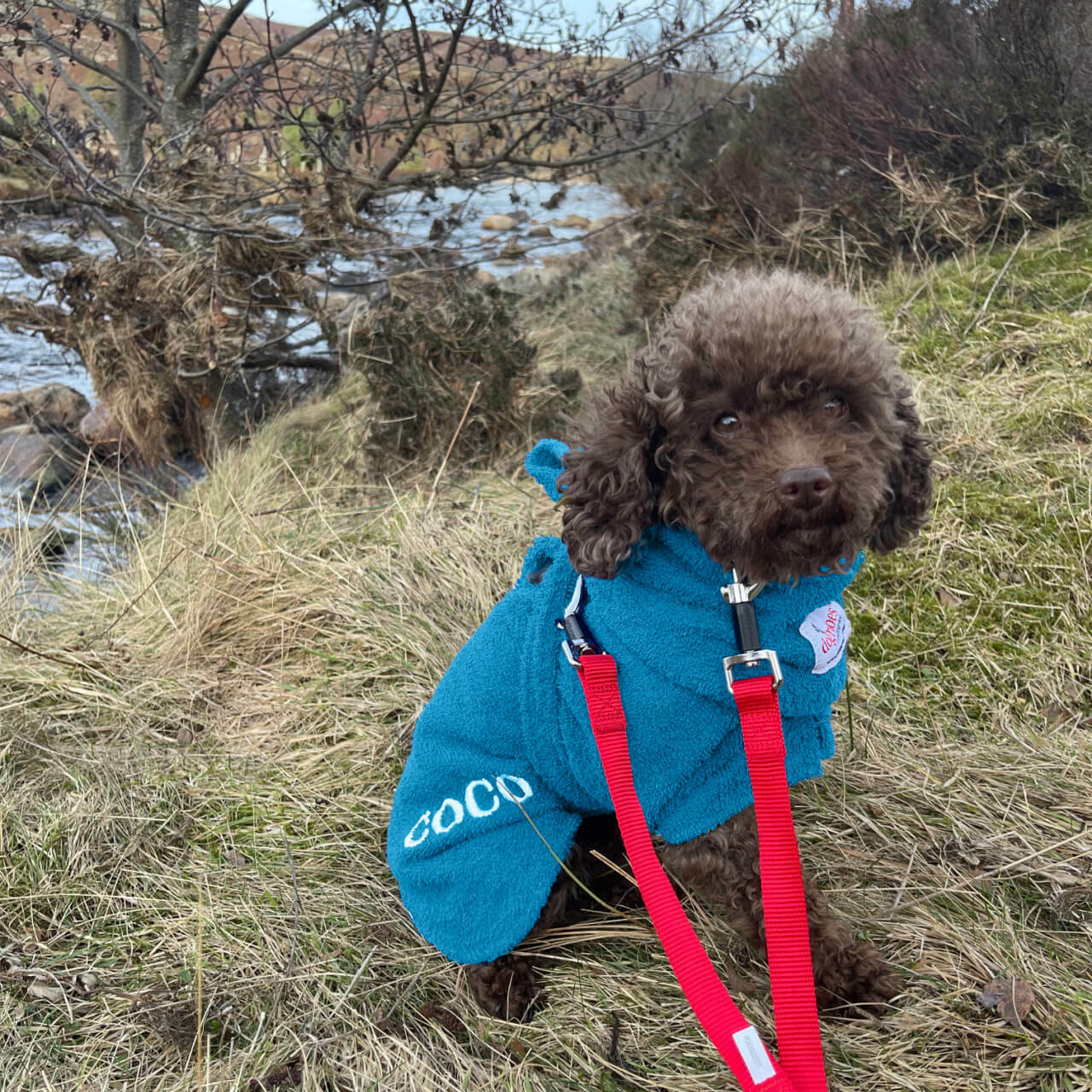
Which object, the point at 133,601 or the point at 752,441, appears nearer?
the point at 752,441

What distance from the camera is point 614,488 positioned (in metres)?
1.95

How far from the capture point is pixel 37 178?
536cm

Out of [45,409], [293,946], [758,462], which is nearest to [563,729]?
[758,462]

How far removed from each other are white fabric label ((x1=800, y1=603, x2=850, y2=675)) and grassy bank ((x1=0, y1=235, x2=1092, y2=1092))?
0.74 m

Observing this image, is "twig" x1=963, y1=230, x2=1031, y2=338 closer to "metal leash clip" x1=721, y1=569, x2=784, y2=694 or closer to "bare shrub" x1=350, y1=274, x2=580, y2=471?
"bare shrub" x1=350, y1=274, x2=580, y2=471

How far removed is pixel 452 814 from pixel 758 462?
1087mm

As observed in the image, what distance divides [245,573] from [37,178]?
3.06 metres

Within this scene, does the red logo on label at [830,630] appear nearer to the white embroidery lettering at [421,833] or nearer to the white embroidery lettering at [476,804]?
the white embroidery lettering at [476,804]

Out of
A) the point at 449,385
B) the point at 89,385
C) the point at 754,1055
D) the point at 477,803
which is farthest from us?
the point at 89,385

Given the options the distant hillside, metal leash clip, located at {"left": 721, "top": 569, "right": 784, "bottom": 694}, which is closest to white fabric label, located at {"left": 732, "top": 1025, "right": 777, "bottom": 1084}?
metal leash clip, located at {"left": 721, "top": 569, "right": 784, "bottom": 694}

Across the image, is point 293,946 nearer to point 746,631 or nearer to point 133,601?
point 746,631

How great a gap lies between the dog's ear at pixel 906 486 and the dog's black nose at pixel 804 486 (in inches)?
14.0

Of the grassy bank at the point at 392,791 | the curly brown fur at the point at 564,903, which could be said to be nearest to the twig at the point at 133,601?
the grassy bank at the point at 392,791

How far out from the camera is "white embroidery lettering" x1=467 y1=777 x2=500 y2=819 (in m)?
2.18
